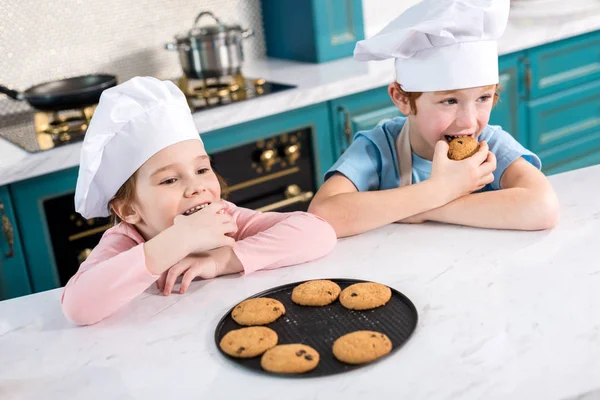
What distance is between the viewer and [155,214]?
1.32m

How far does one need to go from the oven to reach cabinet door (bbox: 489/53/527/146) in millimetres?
836

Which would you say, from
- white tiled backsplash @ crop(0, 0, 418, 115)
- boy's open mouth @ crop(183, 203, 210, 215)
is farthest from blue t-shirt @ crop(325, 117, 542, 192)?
white tiled backsplash @ crop(0, 0, 418, 115)

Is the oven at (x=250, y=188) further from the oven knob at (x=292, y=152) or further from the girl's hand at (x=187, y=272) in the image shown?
the girl's hand at (x=187, y=272)

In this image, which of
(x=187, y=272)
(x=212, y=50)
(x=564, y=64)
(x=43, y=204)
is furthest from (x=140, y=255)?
(x=564, y=64)

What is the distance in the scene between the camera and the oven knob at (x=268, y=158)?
2.42 metres

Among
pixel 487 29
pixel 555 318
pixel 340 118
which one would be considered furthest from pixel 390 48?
pixel 340 118

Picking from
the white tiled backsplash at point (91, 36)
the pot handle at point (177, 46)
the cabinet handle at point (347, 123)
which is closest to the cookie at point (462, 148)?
the cabinet handle at point (347, 123)

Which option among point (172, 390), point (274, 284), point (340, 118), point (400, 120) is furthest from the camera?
point (340, 118)

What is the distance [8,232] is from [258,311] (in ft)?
3.98

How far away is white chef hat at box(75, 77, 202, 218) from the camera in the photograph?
123 cm

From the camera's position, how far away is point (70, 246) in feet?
7.18

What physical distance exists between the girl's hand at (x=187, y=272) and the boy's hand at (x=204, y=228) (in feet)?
0.09

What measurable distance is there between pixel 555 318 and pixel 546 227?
0.34m

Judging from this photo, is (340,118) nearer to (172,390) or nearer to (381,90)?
(381,90)
